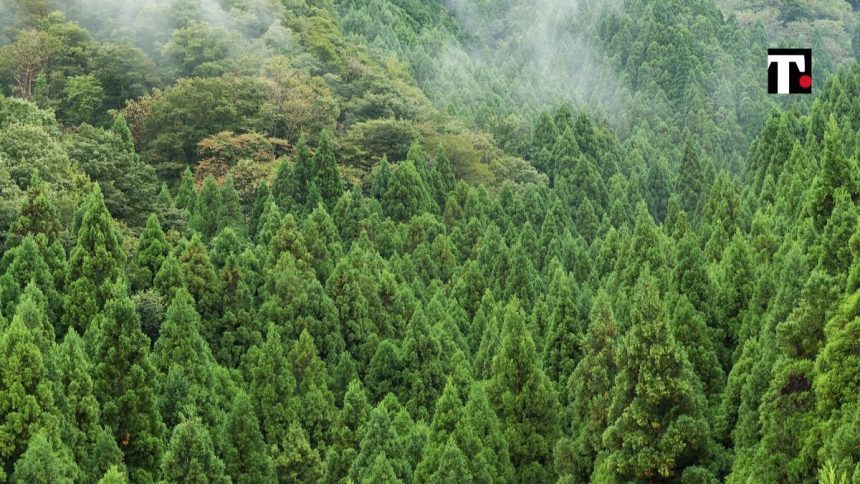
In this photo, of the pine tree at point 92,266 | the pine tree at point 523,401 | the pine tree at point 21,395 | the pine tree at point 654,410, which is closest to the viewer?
the pine tree at point 654,410

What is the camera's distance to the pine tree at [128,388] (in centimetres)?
2647

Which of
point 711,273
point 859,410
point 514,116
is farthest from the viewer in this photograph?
point 514,116

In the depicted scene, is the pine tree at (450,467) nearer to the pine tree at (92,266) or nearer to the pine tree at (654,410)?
the pine tree at (654,410)

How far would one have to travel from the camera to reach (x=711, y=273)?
32000 millimetres

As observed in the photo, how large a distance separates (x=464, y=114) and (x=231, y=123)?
18.1m

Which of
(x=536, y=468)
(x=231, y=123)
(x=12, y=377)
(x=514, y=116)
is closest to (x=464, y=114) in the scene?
(x=514, y=116)

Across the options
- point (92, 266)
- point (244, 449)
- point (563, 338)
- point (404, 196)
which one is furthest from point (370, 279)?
point (404, 196)

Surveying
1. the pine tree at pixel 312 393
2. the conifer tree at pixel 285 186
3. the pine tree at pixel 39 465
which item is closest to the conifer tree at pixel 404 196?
the conifer tree at pixel 285 186

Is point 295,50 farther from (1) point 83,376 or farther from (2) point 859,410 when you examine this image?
(2) point 859,410

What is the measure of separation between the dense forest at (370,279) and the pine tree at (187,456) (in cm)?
8

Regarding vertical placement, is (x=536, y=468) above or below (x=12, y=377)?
below

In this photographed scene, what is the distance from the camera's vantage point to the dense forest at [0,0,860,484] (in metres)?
24.1

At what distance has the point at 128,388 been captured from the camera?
2672 centimetres

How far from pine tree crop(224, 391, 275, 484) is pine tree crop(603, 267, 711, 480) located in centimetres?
781
